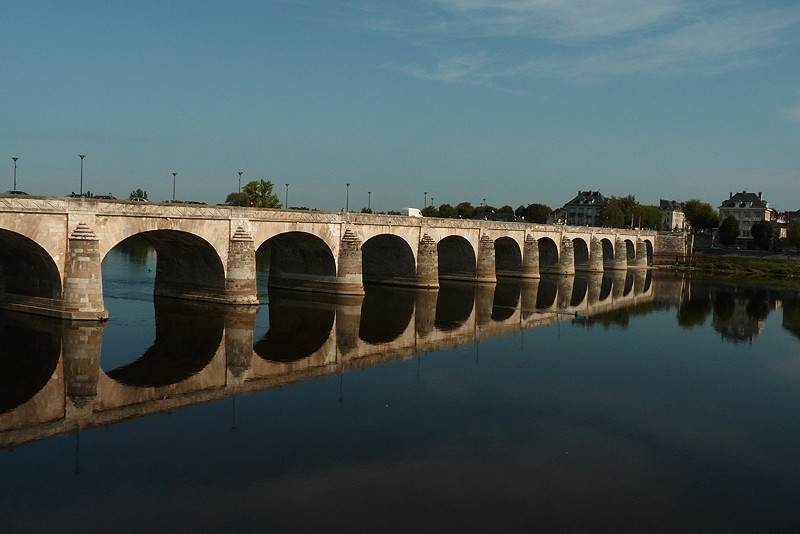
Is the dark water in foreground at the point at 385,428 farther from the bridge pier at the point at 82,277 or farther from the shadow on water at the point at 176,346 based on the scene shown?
the bridge pier at the point at 82,277

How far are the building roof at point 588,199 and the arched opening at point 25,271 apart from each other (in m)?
147

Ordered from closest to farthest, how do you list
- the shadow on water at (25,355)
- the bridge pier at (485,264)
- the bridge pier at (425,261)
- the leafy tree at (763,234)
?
the shadow on water at (25,355) → the bridge pier at (425,261) → the bridge pier at (485,264) → the leafy tree at (763,234)

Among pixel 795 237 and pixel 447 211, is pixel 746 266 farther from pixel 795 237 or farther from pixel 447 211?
pixel 447 211

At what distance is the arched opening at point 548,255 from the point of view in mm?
86000

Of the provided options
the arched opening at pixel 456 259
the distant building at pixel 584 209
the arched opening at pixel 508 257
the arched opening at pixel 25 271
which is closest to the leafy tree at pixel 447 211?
the distant building at pixel 584 209

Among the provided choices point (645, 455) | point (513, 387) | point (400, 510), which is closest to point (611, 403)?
point (513, 387)

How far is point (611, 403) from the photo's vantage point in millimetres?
26438

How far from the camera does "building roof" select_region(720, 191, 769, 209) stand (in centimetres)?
15312

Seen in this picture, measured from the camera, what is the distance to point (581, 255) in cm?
9838

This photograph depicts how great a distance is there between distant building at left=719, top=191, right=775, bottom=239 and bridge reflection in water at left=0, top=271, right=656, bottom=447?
370 feet

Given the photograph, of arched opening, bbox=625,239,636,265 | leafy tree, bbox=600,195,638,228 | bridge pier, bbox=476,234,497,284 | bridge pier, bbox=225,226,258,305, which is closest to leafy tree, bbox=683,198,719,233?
leafy tree, bbox=600,195,638,228

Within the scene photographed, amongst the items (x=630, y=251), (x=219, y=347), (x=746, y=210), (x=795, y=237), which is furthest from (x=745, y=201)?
(x=219, y=347)

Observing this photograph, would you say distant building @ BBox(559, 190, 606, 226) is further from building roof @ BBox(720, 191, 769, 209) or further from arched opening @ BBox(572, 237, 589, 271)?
arched opening @ BBox(572, 237, 589, 271)

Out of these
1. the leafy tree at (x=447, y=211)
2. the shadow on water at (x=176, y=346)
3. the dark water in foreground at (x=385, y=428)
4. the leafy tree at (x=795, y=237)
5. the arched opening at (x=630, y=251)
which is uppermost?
the leafy tree at (x=447, y=211)
